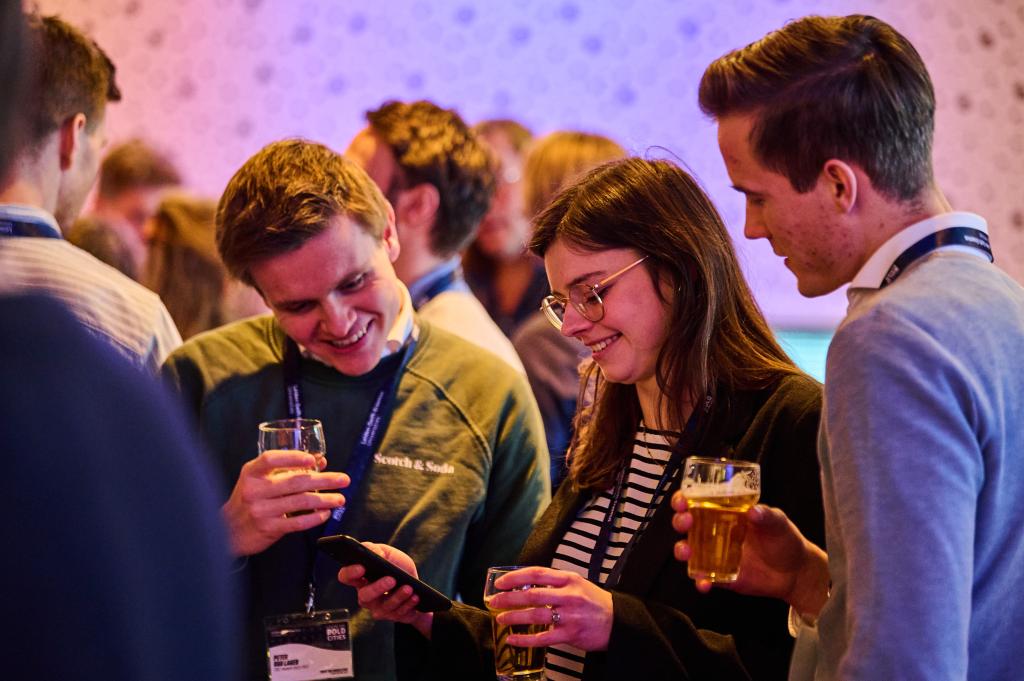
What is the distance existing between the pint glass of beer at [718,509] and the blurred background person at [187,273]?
9.05 ft

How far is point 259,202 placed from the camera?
2.43 meters

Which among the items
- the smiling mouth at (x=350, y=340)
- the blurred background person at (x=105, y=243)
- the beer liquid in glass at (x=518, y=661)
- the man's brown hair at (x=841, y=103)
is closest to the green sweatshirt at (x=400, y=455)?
the smiling mouth at (x=350, y=340)

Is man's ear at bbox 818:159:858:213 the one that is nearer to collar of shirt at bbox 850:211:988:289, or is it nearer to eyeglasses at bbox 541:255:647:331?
collar of shirt at bbox 850:211:988:289

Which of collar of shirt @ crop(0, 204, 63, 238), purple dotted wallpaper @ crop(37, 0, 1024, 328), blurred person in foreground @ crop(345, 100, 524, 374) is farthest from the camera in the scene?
purple dotted wallpaper @ crop(37, 0, 1024, 328)

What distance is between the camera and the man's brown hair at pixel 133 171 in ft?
15.8

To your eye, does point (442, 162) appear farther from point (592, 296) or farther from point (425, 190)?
point (592, 296)

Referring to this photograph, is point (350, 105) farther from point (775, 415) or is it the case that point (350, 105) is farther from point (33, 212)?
point (775, 415)

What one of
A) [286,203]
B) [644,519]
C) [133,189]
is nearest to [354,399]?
[286,203]

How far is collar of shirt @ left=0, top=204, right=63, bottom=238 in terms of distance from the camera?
2.39 meters

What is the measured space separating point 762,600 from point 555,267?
0.74 metres

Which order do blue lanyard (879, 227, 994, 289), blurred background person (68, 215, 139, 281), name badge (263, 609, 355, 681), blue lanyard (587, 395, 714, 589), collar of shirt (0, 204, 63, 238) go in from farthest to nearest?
blurred background person (68, 215, 139, 281)
collar of shirt (0, 204, 63, 238)
name badge (263, 609, 355, 681)
blue lanyard (587, 395, 714, 589)
blue lanyard (879, 227, 994, 289)

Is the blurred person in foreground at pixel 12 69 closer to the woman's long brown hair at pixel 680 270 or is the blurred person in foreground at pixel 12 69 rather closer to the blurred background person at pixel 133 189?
the woman's long brown hair at pixel 680 270

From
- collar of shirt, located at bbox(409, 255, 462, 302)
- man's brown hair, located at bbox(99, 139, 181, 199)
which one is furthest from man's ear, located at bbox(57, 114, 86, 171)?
man's brown hair, located at bbox(99, 139, 181, 199)

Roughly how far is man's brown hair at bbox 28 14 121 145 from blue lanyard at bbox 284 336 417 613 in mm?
727
